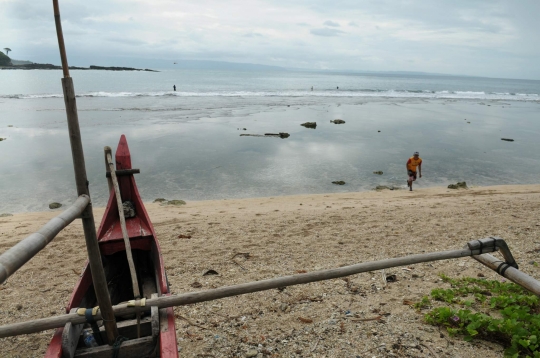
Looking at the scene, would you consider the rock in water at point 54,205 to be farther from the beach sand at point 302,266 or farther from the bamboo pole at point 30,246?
the bamboo pole at point 30,246

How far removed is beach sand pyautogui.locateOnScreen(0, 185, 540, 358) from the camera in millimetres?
3943

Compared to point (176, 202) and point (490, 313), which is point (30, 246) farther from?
point (176, 202)

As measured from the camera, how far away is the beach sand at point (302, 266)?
3943 millimetres

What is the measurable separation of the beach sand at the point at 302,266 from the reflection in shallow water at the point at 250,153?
8.11 ft

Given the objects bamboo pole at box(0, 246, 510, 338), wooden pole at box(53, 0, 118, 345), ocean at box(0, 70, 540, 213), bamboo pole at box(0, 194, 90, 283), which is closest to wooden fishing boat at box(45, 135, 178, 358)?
bamboo pole at box(0, 246, 510, 338)

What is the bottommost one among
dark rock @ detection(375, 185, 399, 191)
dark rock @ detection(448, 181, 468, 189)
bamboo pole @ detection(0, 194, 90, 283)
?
dark rock @ detection(375, 185, 399, 191)

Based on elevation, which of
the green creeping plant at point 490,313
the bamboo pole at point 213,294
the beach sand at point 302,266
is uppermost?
the bamboo pole at point 213,294

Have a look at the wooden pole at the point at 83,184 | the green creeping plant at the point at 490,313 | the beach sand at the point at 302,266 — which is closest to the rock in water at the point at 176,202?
the beach sand at the point at 302,266

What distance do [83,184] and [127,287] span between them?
247 cm

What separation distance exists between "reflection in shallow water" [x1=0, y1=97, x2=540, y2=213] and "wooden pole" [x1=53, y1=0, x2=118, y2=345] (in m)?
9.01

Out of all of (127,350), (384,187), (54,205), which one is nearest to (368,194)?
(384,187)

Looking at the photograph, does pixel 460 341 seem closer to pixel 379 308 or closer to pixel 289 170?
pixel 379 308

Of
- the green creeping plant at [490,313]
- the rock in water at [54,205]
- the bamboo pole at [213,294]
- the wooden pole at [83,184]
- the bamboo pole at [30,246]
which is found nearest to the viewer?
the bamboo pole at [30,246]

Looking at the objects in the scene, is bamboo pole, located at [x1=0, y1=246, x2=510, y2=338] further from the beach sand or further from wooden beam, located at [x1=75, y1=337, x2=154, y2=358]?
the beach sand
